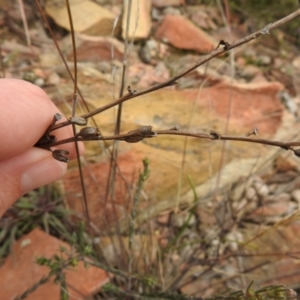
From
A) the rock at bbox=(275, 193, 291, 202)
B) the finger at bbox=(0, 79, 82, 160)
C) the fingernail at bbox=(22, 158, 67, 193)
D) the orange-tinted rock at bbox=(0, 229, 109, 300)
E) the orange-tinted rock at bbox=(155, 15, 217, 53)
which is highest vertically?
the finger at bbox=(0, 79, 82, 160)

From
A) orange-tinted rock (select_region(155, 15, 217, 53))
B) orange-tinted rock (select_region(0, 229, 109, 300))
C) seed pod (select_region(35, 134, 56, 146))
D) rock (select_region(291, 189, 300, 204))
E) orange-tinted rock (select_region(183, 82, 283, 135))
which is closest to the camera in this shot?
seed pod (select_region(35, 134, 56, 146))

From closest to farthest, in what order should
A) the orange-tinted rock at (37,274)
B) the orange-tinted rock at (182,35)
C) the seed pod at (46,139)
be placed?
the seed pod at (46,139) → the orange-tinted rock at (37,274) → the orange-tinted rock at (182,35)

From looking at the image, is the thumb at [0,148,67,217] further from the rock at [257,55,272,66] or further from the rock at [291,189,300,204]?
the rock at [257,55,272,66]

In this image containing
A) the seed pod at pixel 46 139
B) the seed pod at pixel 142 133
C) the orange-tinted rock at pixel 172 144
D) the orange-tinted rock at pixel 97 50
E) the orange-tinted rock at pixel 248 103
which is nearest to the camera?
the seed pod at pixel 142 133

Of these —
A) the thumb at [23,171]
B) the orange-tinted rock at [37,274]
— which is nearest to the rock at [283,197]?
the orange-tinted rock at [37,274]

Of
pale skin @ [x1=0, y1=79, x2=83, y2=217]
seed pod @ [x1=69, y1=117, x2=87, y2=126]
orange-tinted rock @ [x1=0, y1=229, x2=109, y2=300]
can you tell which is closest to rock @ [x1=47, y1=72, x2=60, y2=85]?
orange-tinted rock @ [x1=0, y1=229, x2=109, y2=300]

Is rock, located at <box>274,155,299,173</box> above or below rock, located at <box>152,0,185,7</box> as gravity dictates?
below

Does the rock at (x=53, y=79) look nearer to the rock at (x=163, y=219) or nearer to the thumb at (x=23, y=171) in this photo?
the rock at (x=163, y=219)

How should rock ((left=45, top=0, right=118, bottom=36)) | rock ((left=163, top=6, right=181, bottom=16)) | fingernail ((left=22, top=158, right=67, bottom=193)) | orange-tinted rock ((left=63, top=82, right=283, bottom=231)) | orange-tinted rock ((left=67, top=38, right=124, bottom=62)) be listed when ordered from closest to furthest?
fingernail ((left=22, top=158, right=67, bottom=193)), orange-tinted rock ((left=63, top=82, right=283, bottom=231)), orange-tinted rock ((left=67, top=38, right=124, bottom=62)), rock ((left=45, top=0, right=118, bottom=36)), rock ((left=163, top=6, right=181, bottom=16))
